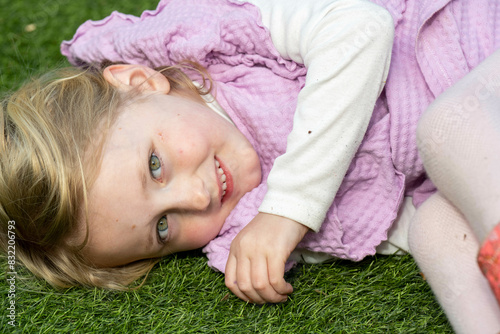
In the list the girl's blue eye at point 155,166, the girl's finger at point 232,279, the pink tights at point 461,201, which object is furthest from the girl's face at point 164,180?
the pink tights at point 461,201

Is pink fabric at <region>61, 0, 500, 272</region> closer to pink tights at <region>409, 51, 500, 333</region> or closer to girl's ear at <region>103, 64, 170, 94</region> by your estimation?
girl's ear at <region>103, 64, 170, 94</region>

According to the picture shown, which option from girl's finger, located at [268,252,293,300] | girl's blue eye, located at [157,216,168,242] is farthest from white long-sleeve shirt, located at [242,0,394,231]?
girl's blue eye, located at [157,216,168,242]

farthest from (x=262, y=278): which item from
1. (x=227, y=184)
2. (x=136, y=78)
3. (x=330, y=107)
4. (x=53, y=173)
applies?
(x=136, y=78)

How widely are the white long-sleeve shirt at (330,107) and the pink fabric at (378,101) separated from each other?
15cm

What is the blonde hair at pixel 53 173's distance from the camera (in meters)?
1.65

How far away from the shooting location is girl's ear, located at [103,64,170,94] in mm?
1929

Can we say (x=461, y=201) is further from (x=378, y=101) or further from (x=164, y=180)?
(x=164, y=180)

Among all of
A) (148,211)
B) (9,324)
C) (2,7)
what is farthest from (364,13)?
(2,7)

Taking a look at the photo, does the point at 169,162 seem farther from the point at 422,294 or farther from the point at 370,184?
the point at 422,294

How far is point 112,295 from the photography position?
1.77 meters

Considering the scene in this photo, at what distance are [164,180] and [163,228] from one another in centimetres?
17

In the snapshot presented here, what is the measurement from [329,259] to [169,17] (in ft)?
3.29

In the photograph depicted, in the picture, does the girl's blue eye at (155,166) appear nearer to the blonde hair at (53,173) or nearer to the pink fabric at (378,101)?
the blonde hair at (53,173)

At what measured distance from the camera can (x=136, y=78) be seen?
1986mm
